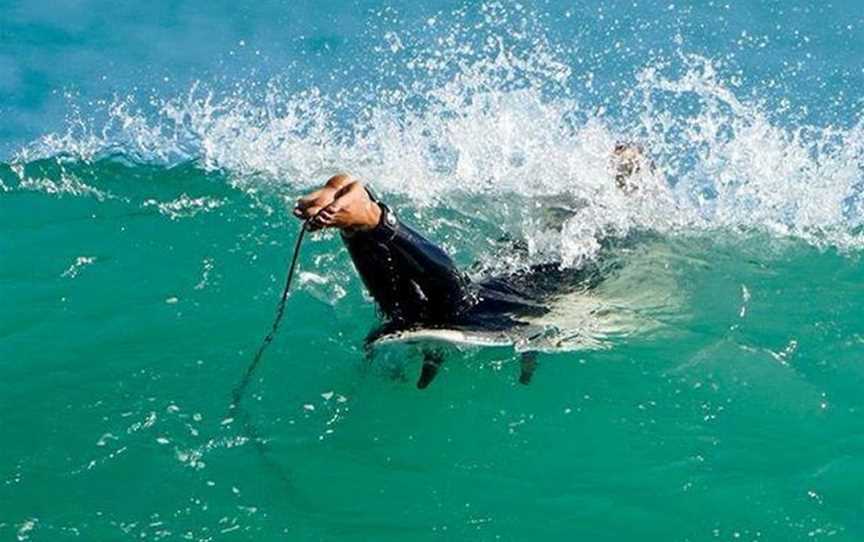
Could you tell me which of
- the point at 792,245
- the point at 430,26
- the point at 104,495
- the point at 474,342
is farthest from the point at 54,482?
the point at 430,26

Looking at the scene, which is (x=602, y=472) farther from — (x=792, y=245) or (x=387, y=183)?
(x=387, y=183)

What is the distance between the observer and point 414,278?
5074 millimetres

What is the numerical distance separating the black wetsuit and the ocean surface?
0.20 metres

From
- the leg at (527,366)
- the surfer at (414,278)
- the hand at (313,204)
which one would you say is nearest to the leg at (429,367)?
the surfer at (414,278)

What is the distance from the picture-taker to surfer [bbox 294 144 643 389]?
4.52 metres

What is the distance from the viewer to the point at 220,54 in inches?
408

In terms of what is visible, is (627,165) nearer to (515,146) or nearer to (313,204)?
(515,146)

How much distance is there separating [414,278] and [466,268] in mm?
1269

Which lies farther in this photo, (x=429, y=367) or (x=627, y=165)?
(x=627, y=165)

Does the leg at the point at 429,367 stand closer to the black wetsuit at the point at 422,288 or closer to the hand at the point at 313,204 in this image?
the black wetsuit at the point at 422,288

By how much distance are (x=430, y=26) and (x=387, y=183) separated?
11.1ft

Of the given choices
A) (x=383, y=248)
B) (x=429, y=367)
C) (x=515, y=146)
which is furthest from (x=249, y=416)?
(x=515, y=146)

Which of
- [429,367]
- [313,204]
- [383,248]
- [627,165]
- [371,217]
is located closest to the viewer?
[313,204]

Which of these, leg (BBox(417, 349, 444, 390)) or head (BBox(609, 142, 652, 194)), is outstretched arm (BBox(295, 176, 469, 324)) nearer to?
leg (BBox(417, 349, 444, 390))
